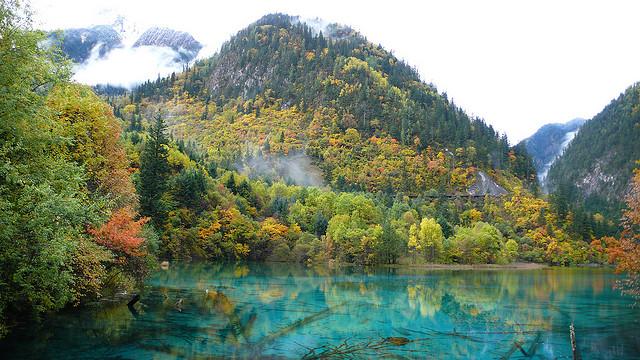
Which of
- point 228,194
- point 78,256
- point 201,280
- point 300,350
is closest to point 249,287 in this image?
point 201,280

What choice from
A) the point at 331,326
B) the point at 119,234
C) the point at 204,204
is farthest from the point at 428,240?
the point at 119,234

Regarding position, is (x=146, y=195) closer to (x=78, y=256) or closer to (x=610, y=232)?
(x=78, y=256)

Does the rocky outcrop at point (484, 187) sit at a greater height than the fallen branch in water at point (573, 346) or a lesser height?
greater

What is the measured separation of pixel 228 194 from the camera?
96188 millimetres

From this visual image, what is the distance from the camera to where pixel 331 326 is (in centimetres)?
2739

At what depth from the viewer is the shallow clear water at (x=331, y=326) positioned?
20922 mm

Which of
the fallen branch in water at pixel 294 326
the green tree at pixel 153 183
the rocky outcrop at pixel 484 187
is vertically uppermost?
the rocky outcrop at pixel 484 187

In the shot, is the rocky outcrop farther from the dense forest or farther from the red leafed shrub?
the red leafed shrub

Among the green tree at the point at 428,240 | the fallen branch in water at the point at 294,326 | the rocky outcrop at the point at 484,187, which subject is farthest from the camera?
the rocky outcrop at the point at 484,187

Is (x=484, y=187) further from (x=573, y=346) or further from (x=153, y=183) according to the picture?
(x=573, y=346)

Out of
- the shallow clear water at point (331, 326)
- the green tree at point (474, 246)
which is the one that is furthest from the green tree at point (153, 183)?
the green tree at point (474, 246)

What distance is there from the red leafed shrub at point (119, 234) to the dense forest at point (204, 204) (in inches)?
3.6

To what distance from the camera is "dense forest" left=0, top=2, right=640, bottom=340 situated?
59.4 ft

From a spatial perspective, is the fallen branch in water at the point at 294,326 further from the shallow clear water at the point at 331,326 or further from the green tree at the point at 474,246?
the green tree at the point at 474,246
